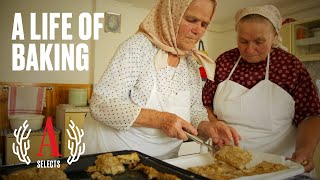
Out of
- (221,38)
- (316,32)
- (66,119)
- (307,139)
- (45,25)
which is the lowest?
(66,119)

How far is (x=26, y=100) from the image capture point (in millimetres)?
2471

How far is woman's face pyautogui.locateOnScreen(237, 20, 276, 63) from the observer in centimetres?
91

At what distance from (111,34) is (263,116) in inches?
87.4

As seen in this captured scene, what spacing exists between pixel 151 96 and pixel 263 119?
41 cm

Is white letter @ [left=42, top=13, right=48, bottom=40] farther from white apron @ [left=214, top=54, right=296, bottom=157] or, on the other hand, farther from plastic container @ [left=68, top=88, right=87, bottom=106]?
white apron @ [left=214, top=54, right=296, bottom=157]

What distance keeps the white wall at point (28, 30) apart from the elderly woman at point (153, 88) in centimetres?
195

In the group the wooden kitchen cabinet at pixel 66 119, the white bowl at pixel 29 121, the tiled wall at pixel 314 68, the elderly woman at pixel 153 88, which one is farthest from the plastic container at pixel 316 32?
the white bowl at pixel 29 121

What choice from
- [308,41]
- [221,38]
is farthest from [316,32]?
[221,38]

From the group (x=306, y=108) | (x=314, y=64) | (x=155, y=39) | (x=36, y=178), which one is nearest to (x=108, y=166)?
(x=36, y=178)

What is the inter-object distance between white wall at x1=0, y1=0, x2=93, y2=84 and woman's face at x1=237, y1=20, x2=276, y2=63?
211 centimetres

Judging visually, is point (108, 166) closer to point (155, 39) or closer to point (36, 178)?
point (36, 178)

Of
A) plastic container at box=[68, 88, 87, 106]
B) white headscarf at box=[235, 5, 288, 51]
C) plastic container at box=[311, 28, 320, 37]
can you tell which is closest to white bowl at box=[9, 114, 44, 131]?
plastic container at box=[68, 88, 87, 106]

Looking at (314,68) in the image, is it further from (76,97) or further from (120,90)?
(120,90)

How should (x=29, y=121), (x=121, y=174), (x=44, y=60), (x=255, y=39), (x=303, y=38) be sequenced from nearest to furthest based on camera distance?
(x=121, y=174), (x=255, y=39), (x=29, y=121), (x=44, y=60), (x=303, y=38)
